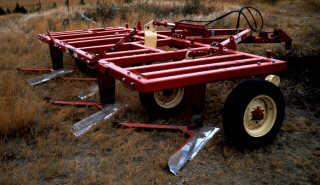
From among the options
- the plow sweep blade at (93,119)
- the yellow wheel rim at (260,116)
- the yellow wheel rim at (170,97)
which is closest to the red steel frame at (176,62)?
the plow sweep blade at (93,119)

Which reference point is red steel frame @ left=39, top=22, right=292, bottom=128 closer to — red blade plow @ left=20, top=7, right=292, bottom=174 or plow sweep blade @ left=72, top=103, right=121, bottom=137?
red blade plow @ left=20, top=7, right=292, bottom=174

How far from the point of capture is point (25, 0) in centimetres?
3228

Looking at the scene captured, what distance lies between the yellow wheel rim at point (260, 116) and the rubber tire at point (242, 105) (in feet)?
0.15

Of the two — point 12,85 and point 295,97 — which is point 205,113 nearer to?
point 295,97

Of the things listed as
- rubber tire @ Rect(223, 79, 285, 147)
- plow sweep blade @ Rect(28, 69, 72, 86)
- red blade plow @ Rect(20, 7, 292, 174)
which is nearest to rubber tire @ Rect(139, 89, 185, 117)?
red blade plow @ Rect(20, 7, 292, 174)

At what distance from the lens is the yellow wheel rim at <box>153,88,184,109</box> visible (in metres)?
3.39

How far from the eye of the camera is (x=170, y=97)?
3469 mm

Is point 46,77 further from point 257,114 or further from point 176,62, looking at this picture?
point 257,114

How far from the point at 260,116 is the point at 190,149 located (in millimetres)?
762

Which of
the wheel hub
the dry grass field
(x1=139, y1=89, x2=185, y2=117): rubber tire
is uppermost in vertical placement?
the wheel hub

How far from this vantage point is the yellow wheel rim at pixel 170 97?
133 inches

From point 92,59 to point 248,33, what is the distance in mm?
2301

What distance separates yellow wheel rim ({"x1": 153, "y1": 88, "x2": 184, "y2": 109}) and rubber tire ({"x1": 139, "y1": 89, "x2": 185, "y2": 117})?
4 cm

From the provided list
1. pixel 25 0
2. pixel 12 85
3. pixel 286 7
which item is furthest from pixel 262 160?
pixel 25 0
